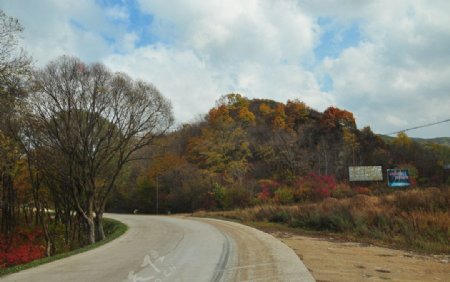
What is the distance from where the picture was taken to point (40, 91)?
24.7 metres

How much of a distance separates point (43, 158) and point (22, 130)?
339 centimetres

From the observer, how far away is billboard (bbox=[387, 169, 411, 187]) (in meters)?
50.8

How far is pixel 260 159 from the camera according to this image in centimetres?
7944

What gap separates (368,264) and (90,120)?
21.0m

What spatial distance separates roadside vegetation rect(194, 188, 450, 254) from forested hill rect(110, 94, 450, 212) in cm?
1529

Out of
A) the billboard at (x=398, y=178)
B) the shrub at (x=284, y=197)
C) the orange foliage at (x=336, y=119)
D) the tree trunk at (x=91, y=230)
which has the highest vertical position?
the orange foliage at (x=336, y=119)

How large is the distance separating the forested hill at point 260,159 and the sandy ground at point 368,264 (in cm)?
2182

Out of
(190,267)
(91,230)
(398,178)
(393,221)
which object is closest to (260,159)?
(398,178)

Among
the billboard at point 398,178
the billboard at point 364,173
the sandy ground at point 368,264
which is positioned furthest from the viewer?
the billboard at point 364,173

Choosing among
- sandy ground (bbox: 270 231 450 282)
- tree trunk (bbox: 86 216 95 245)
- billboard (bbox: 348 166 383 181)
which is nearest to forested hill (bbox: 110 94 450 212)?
billboard (bbox: 348 166 383 181)

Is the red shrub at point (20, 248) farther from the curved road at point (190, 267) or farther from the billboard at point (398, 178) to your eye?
the billboard at point (398, 178)

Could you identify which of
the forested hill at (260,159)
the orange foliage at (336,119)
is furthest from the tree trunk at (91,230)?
the orange foliage at (336,119)

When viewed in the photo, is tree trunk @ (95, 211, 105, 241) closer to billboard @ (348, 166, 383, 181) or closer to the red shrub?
the red shrub

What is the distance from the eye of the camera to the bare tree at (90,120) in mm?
25906
